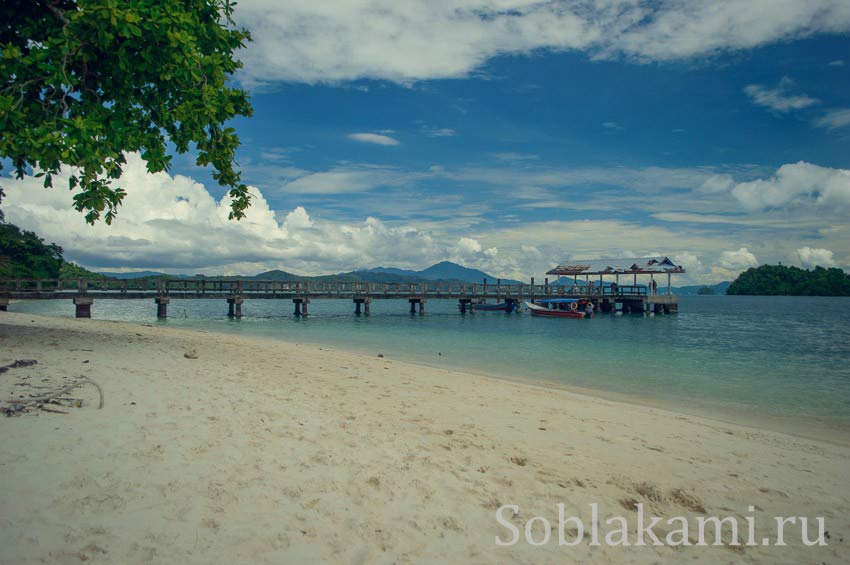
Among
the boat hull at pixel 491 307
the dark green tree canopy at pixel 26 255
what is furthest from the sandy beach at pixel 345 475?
the dark green tree canopy at pixel 26 255

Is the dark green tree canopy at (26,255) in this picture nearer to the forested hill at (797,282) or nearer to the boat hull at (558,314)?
the boat hull at (558,314)

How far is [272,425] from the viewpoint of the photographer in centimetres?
606

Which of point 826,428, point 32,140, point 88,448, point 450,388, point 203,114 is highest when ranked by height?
point 203,114

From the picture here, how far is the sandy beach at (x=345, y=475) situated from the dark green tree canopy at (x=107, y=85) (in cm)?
381

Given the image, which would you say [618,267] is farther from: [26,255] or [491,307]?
[26,255]

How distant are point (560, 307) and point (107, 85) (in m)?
57.0

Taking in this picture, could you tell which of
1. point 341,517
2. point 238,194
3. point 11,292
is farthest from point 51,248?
point 341,517

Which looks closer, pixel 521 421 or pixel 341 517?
pixel 341 517

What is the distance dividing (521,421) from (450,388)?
3088mm

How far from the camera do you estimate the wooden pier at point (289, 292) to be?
3253 cm

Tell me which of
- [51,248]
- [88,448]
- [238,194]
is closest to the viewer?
[88,448]

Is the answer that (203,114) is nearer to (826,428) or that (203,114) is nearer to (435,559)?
(435,559)

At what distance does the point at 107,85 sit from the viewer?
9.94 metres

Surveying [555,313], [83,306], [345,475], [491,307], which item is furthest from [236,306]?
[345,475]
